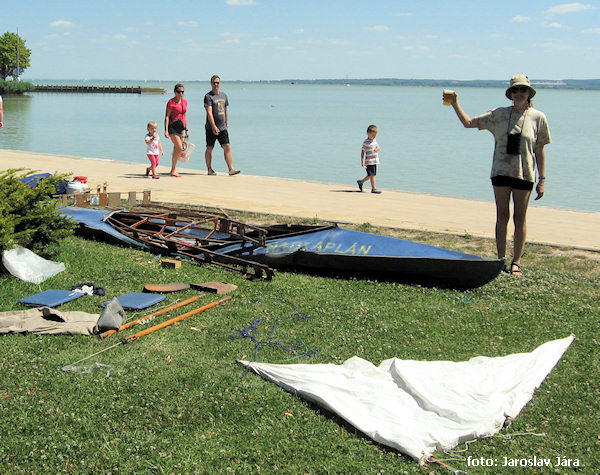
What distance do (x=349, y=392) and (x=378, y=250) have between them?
336 centimetres

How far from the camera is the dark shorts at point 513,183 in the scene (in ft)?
27.3

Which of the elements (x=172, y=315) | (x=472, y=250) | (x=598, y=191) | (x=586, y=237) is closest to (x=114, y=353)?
(x=172, y=315)

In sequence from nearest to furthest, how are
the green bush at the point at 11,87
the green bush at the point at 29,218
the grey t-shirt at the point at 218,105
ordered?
the green bush at the point at 29,218 → the grey t-shirt at the point at 218,105 → the green bush at the point at 11,87

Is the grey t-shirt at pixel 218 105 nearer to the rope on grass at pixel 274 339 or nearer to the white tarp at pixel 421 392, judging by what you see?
the rope on grass at pixel 274 339

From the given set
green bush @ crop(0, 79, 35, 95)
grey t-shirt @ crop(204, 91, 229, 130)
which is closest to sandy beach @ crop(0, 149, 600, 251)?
grey t-shirt @ crop(204, 91, 229, 130)

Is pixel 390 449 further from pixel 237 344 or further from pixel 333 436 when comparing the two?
pixel 237 344

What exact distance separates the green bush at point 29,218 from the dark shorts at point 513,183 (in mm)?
5273

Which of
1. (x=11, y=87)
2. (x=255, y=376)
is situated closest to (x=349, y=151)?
(x=255, y=376)

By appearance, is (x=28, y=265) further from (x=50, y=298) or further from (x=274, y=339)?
(x=274, y=339)

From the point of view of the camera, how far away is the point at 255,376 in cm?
541

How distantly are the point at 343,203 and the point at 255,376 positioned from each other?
→ 8359 mm

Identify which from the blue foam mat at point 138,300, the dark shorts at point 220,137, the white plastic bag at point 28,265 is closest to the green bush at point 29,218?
the white plastic bag at point 28,265

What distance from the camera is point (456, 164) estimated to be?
26.0 m

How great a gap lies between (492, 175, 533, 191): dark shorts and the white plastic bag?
17.3 ft
